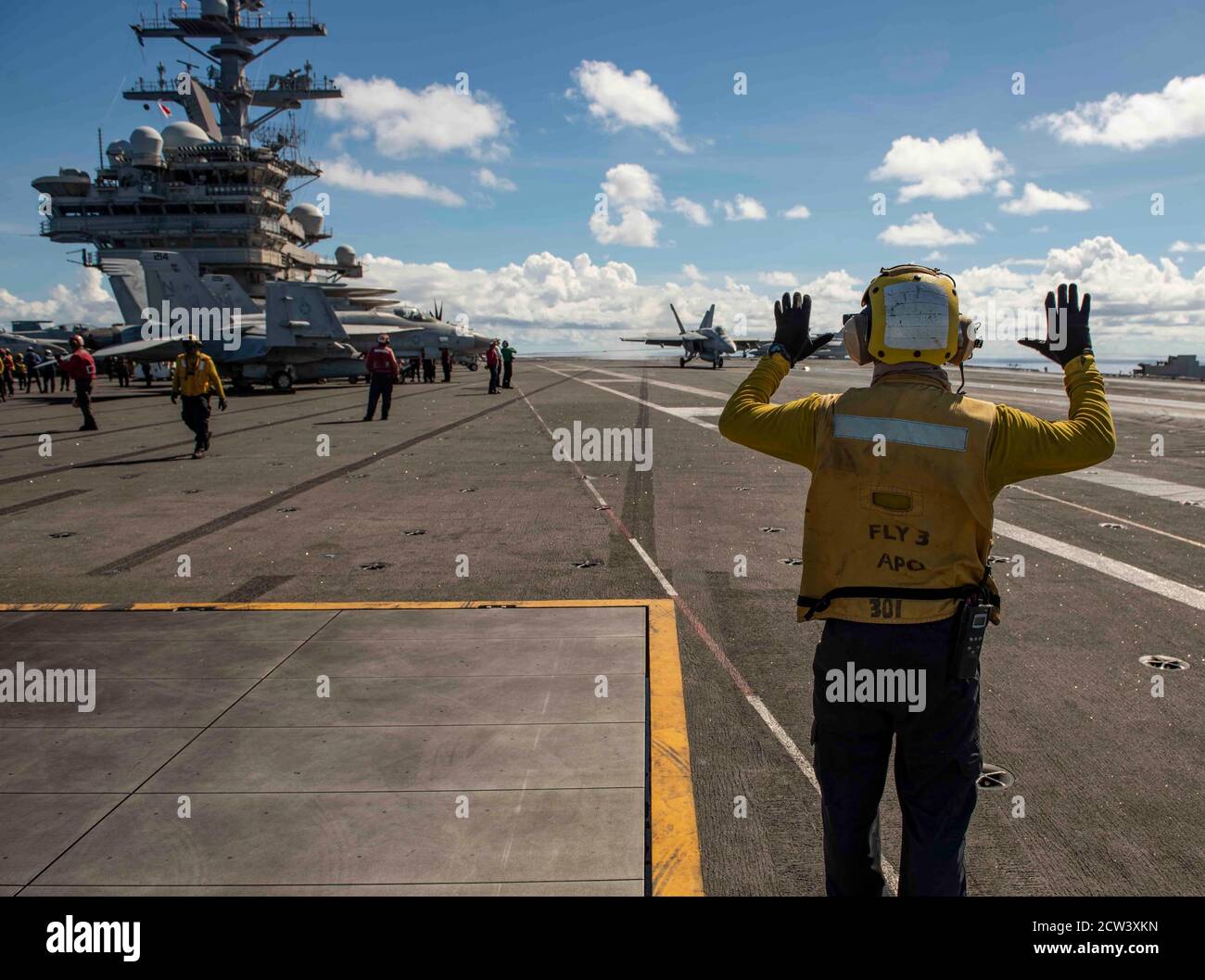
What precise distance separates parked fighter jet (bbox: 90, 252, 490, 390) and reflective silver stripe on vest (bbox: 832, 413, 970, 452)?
34.6m

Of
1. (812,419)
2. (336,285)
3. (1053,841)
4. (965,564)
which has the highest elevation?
(336,285)

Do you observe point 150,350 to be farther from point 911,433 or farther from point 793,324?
point 911,433

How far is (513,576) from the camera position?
8.22 m

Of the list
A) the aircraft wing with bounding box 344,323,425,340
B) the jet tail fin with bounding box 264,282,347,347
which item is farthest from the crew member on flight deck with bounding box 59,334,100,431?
the aircraft wing with bounding box 344,323,425,340

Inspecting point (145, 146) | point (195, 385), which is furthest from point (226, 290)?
point (195, 385)

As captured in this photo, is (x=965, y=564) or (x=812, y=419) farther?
(x=812, y=419)

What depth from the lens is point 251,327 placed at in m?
37.1

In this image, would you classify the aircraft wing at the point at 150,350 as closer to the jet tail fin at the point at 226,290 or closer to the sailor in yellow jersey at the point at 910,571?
the jet tail fin at the point at 226,290

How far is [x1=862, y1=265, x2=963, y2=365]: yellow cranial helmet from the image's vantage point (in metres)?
2.91

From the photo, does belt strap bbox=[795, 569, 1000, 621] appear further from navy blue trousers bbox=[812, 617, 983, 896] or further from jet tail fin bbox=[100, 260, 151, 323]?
jet tail fin bbox=[100, 260, 151, 323]

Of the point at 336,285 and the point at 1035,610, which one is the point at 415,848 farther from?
the point at 336,285

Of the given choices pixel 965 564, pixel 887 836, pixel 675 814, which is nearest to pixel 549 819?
pixel 675 814

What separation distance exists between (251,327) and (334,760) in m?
36.6
